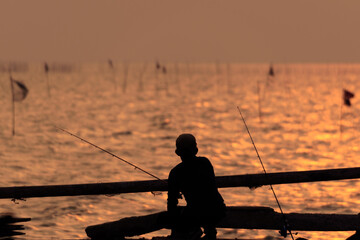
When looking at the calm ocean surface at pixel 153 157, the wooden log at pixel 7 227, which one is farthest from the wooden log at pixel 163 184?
the calm ocean surface at pixel 153 157

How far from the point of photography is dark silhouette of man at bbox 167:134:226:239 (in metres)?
7.45

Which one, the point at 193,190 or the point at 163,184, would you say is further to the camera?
the point at 163,184

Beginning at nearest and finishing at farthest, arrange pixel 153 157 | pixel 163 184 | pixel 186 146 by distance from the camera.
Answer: pixel 186 146 → pixel 163 184 → pixel 153 157

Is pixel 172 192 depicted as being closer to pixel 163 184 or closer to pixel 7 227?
pixel 163 184

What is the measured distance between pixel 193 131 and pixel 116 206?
128 feet

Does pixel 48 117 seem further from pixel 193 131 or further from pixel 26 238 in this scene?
pixel 26 238

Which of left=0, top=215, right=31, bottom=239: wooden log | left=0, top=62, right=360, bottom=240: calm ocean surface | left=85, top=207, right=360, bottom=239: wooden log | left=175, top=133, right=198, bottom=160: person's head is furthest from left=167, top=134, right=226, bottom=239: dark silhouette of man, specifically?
left=0, top=62, right=360, bottom=240: calm ocean surface

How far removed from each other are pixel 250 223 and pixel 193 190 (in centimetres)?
183

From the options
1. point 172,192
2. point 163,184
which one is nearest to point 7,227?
point 163,184

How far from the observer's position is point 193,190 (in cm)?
757

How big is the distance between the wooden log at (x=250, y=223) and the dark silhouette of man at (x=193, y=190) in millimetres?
1279

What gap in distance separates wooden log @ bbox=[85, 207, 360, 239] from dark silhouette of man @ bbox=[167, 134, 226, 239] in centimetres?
128

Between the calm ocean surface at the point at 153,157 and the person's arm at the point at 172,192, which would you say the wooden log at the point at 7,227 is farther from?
the calm ocean surface at the point at 153,157

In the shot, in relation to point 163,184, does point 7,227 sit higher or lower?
lower
